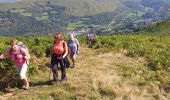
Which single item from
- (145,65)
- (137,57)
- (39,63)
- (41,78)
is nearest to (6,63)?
(41,78)

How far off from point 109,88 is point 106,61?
5129 mm

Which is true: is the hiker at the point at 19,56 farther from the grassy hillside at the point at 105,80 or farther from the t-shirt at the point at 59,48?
the t-shirt at the point at 59,48

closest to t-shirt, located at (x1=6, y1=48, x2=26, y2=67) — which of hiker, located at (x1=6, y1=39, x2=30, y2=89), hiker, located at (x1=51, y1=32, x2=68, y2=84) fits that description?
hiker, located at (x1=6, y1=39, x2=30, y2=89)

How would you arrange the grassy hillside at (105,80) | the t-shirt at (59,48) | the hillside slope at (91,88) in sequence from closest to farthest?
the hillside slope at (91,88) < the grassy hillside at (105,80) < the t-shirt at (59,48)

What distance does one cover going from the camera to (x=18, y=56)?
44.5ft

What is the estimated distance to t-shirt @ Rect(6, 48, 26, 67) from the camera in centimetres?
1354

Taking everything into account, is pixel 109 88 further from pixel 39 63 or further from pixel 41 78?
pixel 39 63

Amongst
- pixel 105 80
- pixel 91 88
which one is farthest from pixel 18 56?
pixel 105 80

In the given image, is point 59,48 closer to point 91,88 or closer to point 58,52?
point 58,52

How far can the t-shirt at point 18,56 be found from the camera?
13539mm

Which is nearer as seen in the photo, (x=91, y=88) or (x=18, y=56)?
(x=18, y=56)

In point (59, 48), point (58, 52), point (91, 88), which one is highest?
A: point (59, 48)

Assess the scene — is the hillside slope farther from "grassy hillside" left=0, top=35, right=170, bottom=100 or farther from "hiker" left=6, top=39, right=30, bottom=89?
"hiker" left=6, top=39, right=30, bottom=89

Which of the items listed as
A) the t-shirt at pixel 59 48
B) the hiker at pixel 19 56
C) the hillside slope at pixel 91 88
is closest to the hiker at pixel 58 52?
the t-shirt at pixel 59 48
